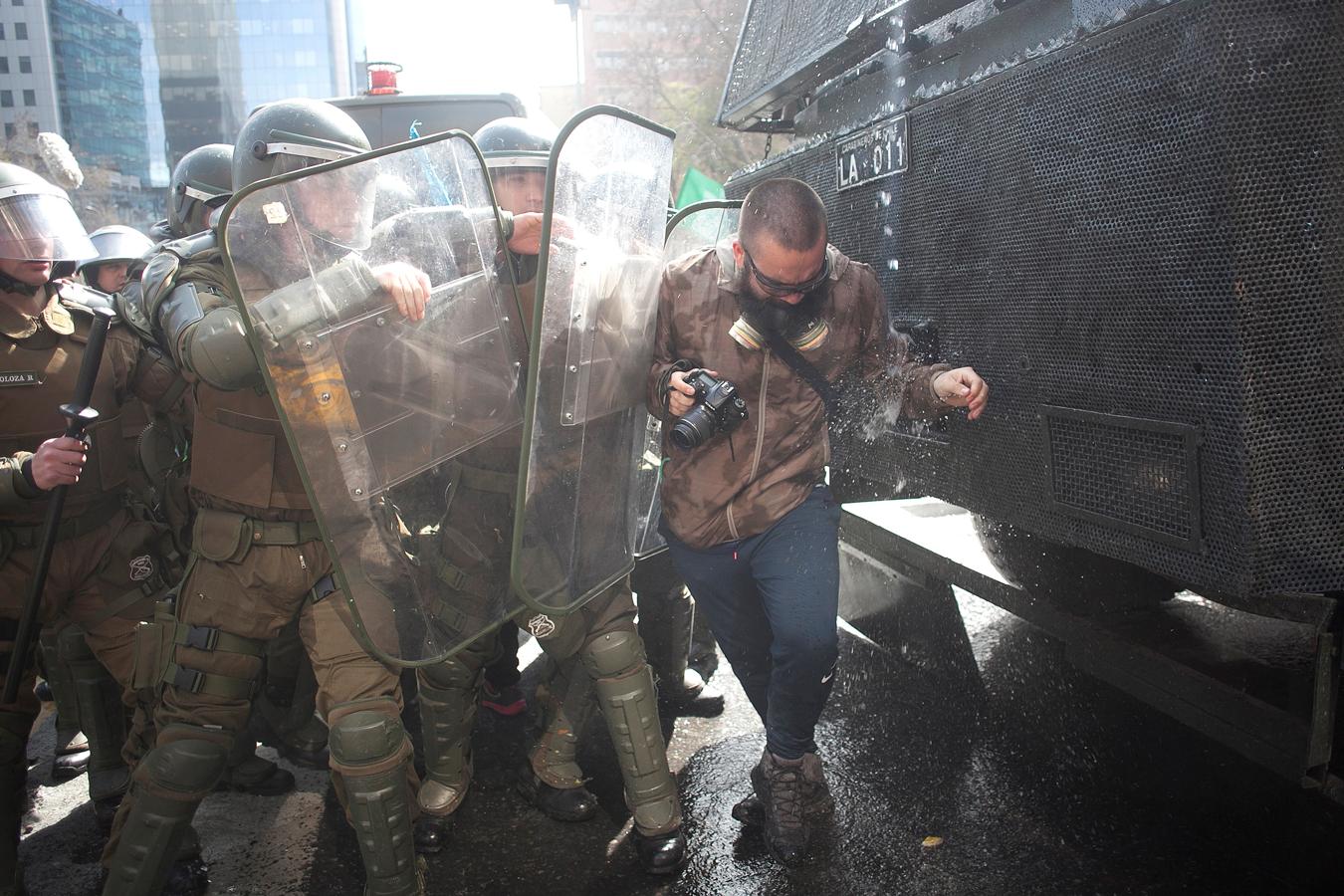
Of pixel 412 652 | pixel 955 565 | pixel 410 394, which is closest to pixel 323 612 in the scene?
pixel 412 652

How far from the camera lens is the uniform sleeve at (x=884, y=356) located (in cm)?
276

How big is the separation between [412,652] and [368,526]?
38 cm

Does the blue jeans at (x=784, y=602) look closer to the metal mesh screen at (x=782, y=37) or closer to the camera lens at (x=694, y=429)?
the camera lens at (x=694, y=429)

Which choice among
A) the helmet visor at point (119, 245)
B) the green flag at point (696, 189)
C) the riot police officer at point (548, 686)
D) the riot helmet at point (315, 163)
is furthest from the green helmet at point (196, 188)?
the green flag at point (696, 189)

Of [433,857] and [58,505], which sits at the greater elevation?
[58,505]

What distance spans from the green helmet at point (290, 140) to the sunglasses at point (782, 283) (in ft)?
3.75

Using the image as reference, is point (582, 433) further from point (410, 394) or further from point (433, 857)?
point (433, 857)

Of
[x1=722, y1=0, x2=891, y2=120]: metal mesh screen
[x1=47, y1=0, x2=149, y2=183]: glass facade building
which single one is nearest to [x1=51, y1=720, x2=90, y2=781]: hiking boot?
[x1=722, y1=0, x2=891, y2=120]: metal mesh screen

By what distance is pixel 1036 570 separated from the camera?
3229 millimetres

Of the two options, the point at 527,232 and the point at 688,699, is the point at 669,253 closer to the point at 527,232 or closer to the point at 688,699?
the point at 527,232

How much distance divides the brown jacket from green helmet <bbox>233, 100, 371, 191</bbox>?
3.34 ft

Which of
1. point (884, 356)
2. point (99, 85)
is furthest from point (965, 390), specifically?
point (99, 85)

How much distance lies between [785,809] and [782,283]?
1.56 meters

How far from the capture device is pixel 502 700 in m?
4.10
